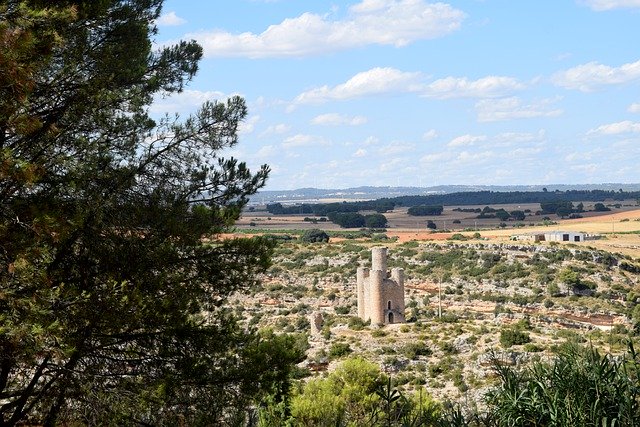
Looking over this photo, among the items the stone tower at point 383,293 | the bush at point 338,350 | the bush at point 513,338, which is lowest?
the bush at point 338,350

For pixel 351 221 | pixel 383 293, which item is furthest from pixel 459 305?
pixel 351 221

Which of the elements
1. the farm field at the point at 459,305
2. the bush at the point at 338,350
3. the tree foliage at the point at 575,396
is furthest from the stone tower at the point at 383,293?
the tree foliage at the point at 575,396

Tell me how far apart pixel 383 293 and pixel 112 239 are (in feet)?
88.9

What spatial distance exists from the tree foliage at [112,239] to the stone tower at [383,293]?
24.5 m

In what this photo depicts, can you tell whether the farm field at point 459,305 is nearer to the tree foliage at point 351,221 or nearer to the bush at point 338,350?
the bush at point 338,350

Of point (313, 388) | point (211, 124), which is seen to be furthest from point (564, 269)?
point (211, 124)

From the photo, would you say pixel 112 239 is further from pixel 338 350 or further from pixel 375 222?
pixel 375 222

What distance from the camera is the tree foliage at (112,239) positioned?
8008 millimetres

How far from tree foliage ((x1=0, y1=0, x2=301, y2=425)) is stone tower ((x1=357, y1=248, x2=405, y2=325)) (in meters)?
24.5

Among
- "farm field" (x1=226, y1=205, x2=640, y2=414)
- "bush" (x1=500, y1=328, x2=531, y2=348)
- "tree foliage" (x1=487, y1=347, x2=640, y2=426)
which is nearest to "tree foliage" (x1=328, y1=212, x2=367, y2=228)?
"farm field" (x1=226, y1=205, x2=640, y2=414)

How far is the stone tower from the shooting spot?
35.8m

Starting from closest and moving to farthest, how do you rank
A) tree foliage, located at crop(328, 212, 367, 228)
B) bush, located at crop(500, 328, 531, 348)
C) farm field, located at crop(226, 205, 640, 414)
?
farm field, located at crop(226, 205, 640, 414)
bush, located at crop(500, 328, 531, 348)
tree foliage, located at crop(328, 212, 367, 228)

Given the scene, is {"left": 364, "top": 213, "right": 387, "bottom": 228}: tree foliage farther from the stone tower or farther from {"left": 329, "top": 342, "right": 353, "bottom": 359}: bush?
{"left": 329, "top": 342, "right": 353, "bottom": 359}: bush

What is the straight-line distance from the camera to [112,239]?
972cm
